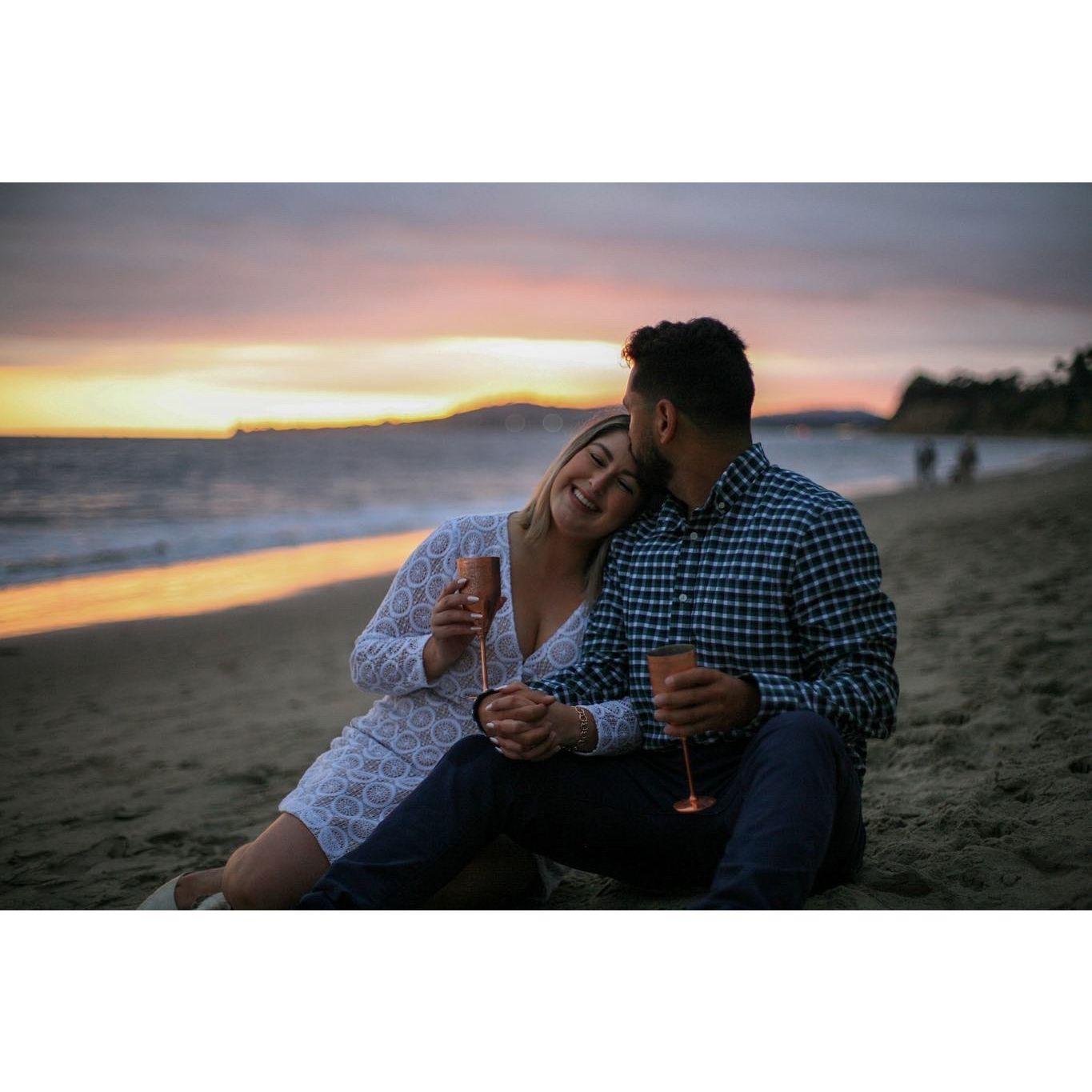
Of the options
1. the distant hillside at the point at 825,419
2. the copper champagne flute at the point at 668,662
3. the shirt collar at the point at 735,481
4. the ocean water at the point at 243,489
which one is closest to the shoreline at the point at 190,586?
the ocean water at the point at 243,489

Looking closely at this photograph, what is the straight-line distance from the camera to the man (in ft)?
7.45

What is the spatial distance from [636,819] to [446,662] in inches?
26.2

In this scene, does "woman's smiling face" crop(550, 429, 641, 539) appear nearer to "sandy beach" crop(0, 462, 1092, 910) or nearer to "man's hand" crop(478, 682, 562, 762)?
"man's hand" crop(478, 682, 562, 762)

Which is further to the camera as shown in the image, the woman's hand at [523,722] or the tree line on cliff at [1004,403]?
the tree line on cliff at [1004,403]

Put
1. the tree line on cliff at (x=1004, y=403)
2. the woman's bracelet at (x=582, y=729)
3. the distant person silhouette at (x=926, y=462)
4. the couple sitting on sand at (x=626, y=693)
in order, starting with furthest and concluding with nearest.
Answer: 1. the distant person silhouette at (x=926, y=462)
2. the tree line on cliff at (x=1004, y=403)
3. the woman's bracelet at (x=582, y=729)
4. the couple sitting on sand at (x=626, y=693)

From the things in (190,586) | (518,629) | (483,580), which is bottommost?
(190,586)

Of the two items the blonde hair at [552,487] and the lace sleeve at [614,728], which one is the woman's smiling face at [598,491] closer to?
the blonde hair at [552,487]

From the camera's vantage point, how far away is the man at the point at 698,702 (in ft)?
7.45

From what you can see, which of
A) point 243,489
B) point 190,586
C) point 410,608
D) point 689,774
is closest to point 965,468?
point 243,489

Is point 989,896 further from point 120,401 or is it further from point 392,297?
point 392,297

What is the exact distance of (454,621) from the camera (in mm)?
2703

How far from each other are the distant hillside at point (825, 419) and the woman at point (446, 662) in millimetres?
4366

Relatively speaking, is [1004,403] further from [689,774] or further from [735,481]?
[689,774]
